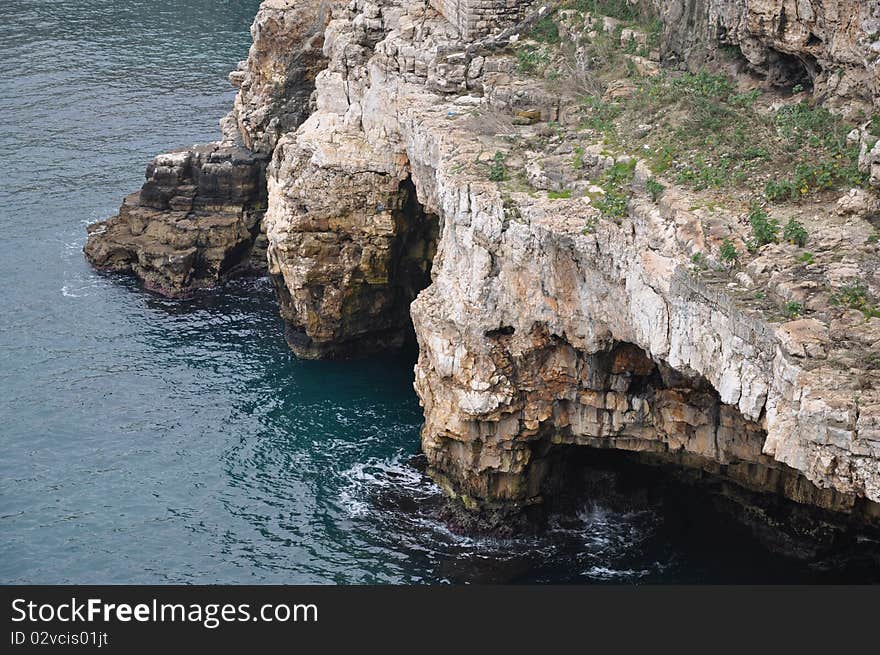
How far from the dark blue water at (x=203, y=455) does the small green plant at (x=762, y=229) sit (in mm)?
11337

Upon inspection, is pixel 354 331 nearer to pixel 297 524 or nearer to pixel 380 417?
pixel 380 417

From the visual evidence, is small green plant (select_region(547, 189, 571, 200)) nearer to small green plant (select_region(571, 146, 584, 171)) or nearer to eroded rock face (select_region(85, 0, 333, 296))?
small green plant (select_region(571, 146, 584, 171))

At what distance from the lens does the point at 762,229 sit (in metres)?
31.5

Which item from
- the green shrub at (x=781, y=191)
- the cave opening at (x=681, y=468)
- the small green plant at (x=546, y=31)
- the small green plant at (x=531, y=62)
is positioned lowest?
the cave opening at (x=681, y=468)

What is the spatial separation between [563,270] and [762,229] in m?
5.76

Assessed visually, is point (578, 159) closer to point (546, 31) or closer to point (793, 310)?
point (546, 31)

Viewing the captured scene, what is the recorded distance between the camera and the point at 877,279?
29.6 metres

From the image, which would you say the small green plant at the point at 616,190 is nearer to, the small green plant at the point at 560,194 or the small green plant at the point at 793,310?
the small green plant at the point at 560,194

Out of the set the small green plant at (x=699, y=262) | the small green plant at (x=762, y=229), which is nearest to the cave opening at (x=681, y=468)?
the small green plant at (x=699, y=262)

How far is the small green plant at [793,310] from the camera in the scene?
29.1 meters

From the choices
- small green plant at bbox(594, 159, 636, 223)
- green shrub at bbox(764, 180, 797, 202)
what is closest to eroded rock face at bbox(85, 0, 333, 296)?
small green plant at bbox(594, 159, 636, 223)

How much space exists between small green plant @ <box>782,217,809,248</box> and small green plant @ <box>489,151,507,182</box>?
9.09 m

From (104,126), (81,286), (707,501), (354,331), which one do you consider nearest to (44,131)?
(104,126)

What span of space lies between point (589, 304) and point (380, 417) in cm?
1396
